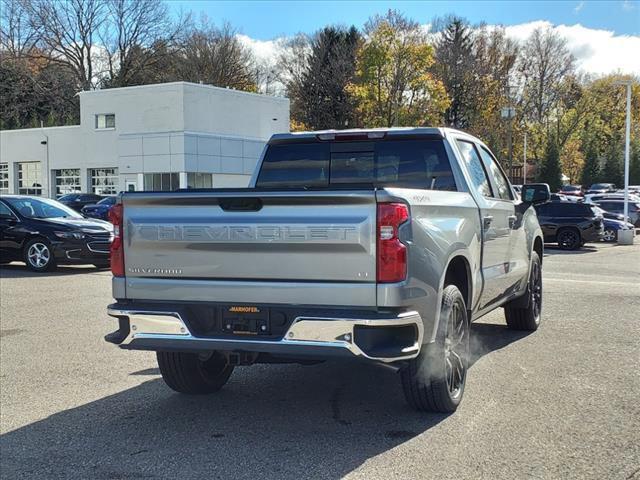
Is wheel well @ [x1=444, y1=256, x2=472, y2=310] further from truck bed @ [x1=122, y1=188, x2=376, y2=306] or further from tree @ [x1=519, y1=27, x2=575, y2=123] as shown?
tree @ [x1=519, y1=27, x2=575, y2=123]

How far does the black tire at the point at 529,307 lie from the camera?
7.43m

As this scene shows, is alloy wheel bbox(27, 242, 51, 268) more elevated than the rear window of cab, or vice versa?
the rear window of cab

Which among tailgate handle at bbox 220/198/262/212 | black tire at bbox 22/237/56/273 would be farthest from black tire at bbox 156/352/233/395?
black tire at bbox 22/237/56/273

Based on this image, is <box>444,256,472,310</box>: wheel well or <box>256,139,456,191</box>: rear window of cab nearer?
<box>444,256,472,310</box>: wheel well

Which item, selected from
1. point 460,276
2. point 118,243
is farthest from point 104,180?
point 460,276

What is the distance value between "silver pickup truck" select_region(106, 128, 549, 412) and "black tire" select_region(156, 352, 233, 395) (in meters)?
0.01

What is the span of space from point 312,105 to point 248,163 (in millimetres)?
14610

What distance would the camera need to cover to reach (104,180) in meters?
47.1

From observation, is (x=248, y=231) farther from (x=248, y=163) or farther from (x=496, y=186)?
(x=248, y=163)

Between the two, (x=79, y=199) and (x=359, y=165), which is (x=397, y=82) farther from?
(x=359, y=165)

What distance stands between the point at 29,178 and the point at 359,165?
50.1 metres

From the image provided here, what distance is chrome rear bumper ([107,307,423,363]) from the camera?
3.88 meters

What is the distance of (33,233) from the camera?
45.1 feet

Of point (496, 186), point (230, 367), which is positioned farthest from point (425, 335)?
point (496, 186)
